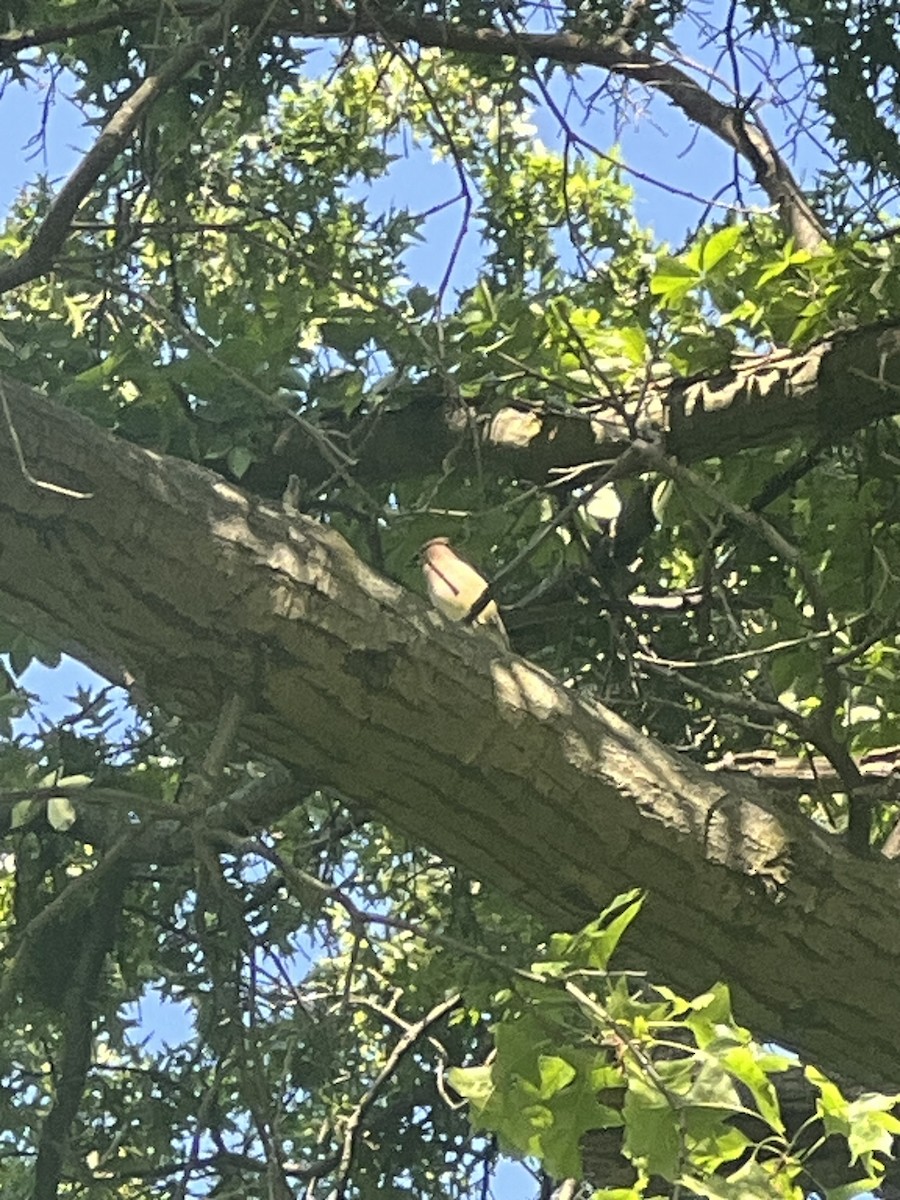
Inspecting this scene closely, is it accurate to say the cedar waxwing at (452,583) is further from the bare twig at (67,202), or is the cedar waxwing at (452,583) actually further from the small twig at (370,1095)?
the small twig at (370,1095)

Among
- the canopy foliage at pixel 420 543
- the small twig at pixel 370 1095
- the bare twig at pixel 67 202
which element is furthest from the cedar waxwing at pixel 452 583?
the small twig at pixel 370 1095

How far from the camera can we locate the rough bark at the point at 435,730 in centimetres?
136

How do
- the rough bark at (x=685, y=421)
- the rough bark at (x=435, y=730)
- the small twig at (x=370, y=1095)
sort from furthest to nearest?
the small twig at (x=370, y=1095) < the rough bark at (x=685, y=421) < the rough bark at (x=435, y=730)

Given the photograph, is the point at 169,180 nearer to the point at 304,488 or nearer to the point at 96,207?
the point at 96,207

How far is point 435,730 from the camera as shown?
1386 millimetres

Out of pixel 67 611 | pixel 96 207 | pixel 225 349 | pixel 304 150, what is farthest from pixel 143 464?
pixel 304 150

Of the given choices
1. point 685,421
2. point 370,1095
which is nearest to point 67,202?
point 685,421

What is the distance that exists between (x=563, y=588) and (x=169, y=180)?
2.55 feet

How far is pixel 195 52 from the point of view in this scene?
1519mm

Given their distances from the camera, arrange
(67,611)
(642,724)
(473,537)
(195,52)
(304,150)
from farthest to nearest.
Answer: (304,150) < (642,724) < (473,537) < (195,52) < (67,611)

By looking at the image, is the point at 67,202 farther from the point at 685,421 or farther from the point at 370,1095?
the point at 370,1095

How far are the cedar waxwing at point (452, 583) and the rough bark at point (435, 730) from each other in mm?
231

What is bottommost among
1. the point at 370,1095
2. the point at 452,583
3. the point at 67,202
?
the point at 370,1095

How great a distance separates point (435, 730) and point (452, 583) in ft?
1.37
